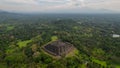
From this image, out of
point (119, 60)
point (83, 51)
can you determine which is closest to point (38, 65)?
point (83, 51)

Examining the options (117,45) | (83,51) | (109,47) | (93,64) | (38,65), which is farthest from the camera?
(117,45)

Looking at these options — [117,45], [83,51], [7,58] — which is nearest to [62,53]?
[83,51]

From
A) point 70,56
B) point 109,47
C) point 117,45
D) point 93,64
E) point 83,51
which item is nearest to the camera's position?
point 93,64

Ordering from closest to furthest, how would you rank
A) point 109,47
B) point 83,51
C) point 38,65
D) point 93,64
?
1. point 38,65
2. point 93,64
3. point 83,51
4. point 109,47

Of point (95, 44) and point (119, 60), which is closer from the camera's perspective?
point (119, 60)

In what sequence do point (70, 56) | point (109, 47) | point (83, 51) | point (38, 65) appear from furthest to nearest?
point (109, 47) → point (83, 51) → point (70, 56) → point (38, 65)

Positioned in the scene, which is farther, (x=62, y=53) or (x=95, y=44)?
(x=95, y=44)

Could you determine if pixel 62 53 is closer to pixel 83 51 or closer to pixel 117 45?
pixel 83 51

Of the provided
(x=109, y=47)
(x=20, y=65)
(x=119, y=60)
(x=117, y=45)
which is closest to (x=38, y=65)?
(x=20, y=65)

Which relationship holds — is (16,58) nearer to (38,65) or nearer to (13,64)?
(13,64)
